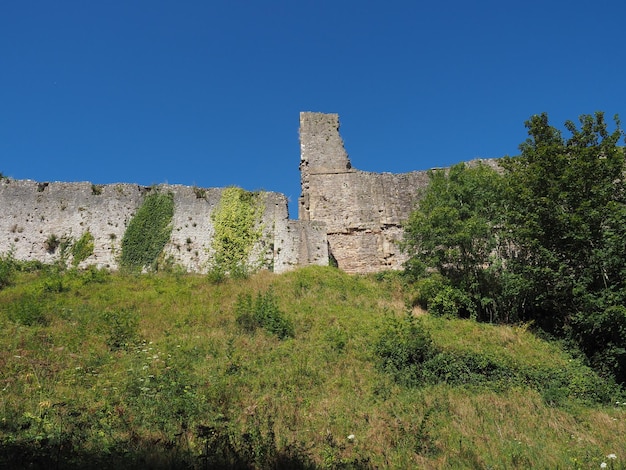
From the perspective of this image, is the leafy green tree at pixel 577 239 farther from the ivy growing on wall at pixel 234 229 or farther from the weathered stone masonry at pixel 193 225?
the ivy growing on wall at pixel 234 229

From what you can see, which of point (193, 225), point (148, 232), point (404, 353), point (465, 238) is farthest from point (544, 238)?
point (148, 232)

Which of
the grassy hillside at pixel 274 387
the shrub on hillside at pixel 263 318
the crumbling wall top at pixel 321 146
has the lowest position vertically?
the grassy hillside at pixel 274 387

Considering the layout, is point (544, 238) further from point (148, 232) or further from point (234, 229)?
point (148, 232)

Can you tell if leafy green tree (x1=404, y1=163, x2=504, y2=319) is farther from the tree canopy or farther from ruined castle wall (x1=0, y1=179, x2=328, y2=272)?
ruined castle wall (x1=0, y1=179, x2=328, y2=272)

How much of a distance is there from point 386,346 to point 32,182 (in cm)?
1736

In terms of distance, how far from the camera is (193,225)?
67.4ft

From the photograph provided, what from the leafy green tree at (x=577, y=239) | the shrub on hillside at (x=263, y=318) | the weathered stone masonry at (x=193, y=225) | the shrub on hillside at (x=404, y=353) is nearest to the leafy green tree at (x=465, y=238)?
the leafy green tree at (x=577, y=239)

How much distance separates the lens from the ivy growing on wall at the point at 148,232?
64.5 ft

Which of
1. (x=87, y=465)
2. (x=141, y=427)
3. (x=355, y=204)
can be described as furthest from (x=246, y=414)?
(x=355, y=204)

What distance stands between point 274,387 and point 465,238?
960 cm

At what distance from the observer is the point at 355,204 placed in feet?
77.7

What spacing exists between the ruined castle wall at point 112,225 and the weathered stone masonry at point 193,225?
0.04 m

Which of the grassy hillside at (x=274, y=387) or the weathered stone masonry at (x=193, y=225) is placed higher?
the weathered stone masonry at (x=193, y=225)

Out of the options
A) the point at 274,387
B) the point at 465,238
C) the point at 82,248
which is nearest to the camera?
the point at 274,387
